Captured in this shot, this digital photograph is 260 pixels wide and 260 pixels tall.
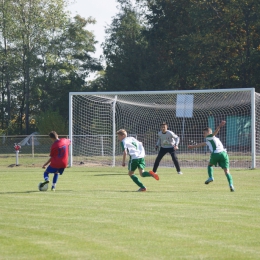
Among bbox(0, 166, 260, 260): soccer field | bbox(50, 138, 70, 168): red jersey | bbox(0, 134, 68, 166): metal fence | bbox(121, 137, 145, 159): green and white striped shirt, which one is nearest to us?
bbox(0, 166, 260, 260): soccer field

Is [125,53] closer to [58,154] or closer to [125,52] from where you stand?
[125,52]

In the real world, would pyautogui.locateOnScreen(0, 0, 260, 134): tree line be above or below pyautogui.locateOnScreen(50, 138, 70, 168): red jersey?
above

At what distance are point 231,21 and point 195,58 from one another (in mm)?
3901

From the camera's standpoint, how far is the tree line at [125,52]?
49594 mm

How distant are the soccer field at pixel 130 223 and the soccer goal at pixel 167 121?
45.0 feet

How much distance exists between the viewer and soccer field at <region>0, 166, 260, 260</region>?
841 centimetres

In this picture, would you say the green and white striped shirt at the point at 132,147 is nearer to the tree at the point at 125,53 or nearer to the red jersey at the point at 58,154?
the red jersey at the point at 58,154

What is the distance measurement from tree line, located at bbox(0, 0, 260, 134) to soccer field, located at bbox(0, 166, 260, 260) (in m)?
32.7

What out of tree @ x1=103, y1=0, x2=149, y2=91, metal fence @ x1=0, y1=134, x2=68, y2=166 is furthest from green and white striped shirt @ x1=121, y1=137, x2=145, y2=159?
tree @ x1=103, y1=0, x2=149, y2=91

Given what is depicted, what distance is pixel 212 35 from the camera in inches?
1935

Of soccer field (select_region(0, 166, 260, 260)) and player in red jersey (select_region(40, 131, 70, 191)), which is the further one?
player in red jersey (select_region(40, 131, 70, 191))

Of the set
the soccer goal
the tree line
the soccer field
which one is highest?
the tree line

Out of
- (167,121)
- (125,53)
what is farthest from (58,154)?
(125,53)

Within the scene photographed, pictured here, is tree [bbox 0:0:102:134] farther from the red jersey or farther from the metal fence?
the red jersey
